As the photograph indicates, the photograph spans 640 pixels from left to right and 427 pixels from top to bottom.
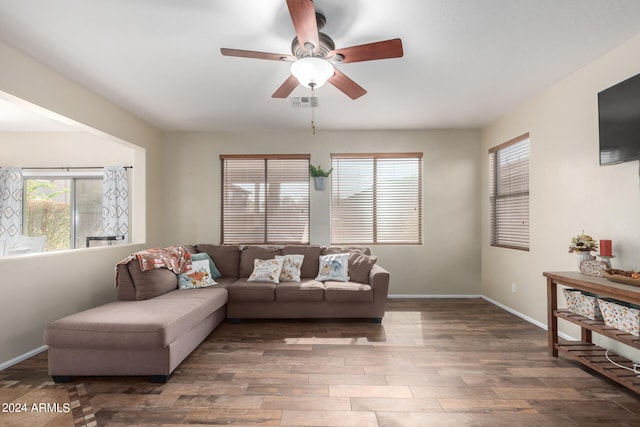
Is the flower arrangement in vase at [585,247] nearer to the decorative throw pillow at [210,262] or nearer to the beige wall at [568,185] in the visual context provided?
the beige wall at [568,185]

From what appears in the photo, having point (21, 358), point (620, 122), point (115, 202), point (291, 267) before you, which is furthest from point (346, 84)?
point (115, 202)

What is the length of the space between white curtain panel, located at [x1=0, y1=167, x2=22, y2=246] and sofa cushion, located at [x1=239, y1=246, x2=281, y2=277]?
3.53m

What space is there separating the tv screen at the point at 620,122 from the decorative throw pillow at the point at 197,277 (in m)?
4.23

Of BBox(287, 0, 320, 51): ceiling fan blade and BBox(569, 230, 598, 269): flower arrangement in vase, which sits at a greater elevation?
BBox(287, 0, 320, 51): ceiling fan blade

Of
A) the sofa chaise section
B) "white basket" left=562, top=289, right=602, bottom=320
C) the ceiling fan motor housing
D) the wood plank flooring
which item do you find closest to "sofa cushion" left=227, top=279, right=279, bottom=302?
the wood plank flooring

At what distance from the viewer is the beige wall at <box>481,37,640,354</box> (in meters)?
2.72

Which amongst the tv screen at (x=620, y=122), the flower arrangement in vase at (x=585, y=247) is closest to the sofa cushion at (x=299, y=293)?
the flower arrangement in vase at (x=585, y=247)

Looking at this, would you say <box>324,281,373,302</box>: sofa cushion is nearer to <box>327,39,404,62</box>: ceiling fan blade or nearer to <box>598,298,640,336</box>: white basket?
<box>598,298,640,336</box>: white basket

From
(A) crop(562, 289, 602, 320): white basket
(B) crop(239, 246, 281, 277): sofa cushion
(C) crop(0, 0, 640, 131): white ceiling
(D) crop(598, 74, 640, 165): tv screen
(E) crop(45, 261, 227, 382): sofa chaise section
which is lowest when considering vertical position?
(E) crop(45, 261, 227, 382): sofa chaise section

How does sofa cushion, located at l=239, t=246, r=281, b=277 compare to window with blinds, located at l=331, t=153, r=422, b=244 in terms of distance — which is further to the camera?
window with blinds, located at l=331, t=153, r=422, b=244

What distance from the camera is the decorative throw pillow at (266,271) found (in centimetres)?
411

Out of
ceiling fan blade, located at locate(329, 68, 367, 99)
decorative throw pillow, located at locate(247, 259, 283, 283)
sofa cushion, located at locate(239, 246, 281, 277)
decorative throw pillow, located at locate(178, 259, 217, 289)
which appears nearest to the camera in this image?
ceiling fan blade, located at locate(329, 68, 367, 99)

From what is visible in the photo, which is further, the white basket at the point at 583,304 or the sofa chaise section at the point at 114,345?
the white basket at the point at 583,304

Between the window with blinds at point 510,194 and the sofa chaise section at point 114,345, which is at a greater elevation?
the window with blinds at point 510,194
